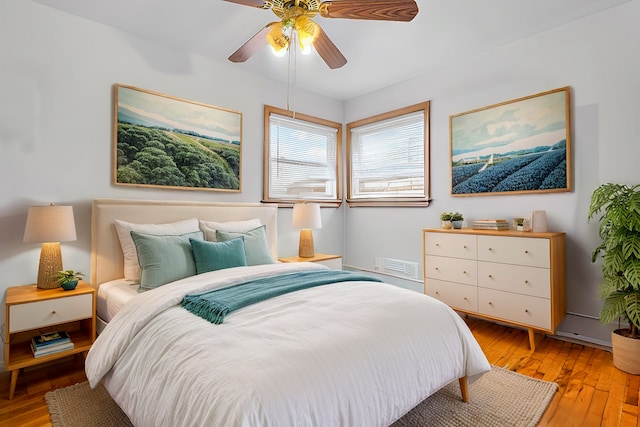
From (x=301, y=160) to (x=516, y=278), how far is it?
266 cm

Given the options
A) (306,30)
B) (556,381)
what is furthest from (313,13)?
(556,381)

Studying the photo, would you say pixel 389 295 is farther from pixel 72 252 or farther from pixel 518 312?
pixel 72 252

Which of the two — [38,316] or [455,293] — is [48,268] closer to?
[38,316]

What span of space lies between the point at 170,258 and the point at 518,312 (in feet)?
8.97

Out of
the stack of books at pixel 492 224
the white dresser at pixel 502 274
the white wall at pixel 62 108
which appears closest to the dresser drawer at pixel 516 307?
the white dresser at pixel 502 274

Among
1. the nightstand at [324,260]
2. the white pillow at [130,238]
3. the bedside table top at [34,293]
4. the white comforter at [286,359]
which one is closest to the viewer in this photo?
the white comforter at [286,359]

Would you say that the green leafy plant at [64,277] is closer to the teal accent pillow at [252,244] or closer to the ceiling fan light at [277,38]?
the teal accent pillow at [252,244]

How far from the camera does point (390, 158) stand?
4090 millimetres

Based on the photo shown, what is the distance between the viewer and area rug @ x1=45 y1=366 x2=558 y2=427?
1.72 m

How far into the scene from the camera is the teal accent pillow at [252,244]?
8.91 feet

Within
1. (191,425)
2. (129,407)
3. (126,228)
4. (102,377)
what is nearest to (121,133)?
(126,228)

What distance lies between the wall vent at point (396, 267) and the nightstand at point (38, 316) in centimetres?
300

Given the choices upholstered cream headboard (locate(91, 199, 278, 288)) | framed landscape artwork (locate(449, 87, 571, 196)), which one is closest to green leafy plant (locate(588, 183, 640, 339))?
framed landscape artwork (locate(449, 87, 571, 196))

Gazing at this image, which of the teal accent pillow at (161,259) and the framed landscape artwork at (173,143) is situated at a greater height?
the framed landscape artwork at (173,143)
